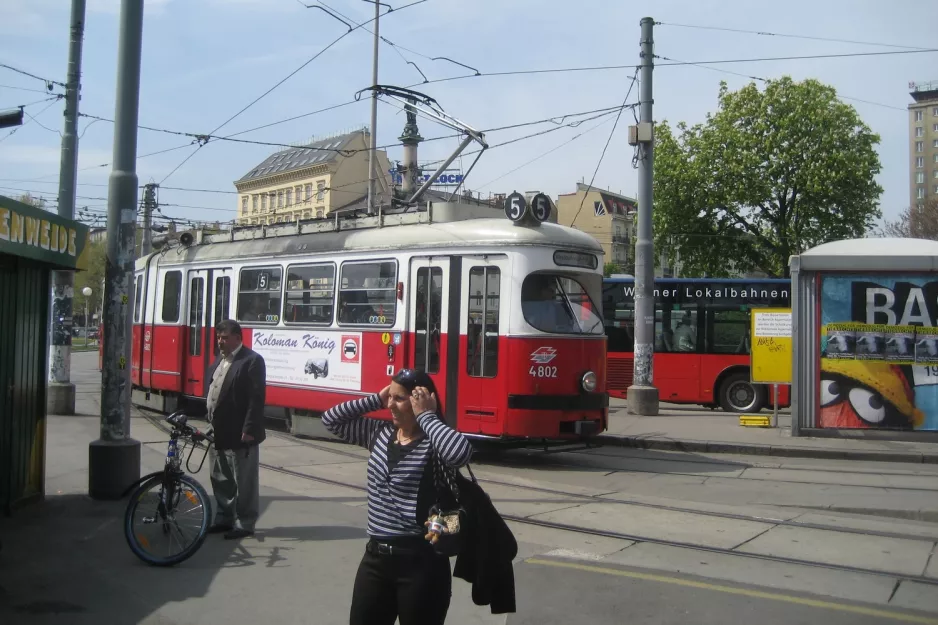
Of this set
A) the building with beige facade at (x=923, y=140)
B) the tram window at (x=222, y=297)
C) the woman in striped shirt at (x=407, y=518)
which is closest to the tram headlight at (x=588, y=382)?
the tram window at (x=222, y=297)

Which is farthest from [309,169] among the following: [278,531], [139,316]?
[278,531]

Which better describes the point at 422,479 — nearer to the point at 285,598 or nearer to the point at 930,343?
the point at 285,598

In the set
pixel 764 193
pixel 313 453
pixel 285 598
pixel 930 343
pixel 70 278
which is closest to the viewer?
pixel 285 598

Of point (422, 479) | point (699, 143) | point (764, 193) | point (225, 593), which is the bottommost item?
point (225, 593)

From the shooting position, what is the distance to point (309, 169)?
235 ft

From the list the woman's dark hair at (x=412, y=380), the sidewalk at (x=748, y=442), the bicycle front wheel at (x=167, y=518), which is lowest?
the sidewalk at (x=748, y=442)

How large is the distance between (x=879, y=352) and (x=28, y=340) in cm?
1201

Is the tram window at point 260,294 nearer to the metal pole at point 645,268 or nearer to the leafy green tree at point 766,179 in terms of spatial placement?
the metal pole at point 645,268

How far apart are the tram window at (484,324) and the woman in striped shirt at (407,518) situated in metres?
7.18

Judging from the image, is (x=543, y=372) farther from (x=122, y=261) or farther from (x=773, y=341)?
(x=773, y=341)

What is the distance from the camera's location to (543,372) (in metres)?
10.9

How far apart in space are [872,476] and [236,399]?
8.37 meters

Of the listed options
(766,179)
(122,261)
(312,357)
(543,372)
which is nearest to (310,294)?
(312,357)

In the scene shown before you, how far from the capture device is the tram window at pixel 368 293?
1216cm
